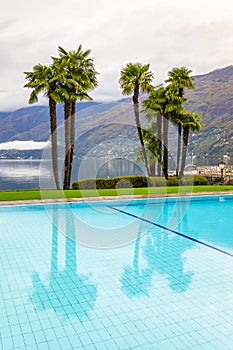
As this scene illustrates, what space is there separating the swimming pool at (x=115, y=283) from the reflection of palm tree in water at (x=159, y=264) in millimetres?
15

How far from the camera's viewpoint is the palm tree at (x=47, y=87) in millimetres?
14242

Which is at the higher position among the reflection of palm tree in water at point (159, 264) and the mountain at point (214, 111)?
the mountain at point (214, 111)

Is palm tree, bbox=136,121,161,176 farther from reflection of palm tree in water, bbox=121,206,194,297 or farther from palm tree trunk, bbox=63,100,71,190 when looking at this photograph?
reflection of palm tree in water, bbox=121,206,194,297

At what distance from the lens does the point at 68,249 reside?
6.22 metres

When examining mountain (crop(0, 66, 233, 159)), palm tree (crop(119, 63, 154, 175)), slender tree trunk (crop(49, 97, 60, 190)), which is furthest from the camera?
palm tree (crop(119, 63, 154, 175))

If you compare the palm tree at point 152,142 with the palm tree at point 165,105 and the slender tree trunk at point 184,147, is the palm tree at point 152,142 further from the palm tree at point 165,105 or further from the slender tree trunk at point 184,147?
the slender tree trunk at point 184,147

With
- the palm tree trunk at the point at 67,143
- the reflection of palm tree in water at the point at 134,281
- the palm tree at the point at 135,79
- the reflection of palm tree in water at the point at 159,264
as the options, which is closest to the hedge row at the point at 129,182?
the palm tree trunk at the point at 67,143

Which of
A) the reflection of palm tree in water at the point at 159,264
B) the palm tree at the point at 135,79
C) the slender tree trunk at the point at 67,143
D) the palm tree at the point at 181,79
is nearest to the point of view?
the reflection of palm tree in water at the point at 159,264

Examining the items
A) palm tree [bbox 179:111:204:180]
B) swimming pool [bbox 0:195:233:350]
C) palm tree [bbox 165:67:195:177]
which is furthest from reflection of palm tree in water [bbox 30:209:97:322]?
palm tree [bbox 165:67:195:177]

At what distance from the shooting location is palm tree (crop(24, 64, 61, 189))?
14.2m

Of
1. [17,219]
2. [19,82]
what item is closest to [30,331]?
[17,219]

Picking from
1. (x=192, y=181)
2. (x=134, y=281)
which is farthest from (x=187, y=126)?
(x=134, y=281)

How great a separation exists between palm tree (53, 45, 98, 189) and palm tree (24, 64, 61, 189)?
391 mm

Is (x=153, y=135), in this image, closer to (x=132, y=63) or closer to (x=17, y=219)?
(x=132, y=63)
